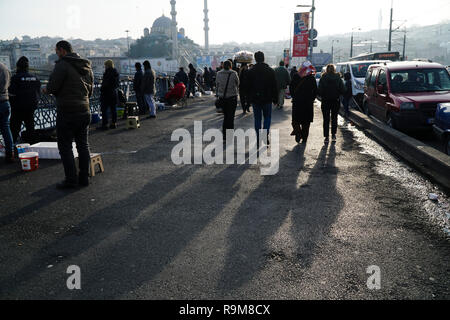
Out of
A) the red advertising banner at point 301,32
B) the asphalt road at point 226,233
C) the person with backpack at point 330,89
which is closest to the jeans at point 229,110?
the person with backpack at point 330,89

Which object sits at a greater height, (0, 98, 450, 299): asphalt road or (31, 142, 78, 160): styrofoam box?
(31, 142, 78, 160): styrofoam box

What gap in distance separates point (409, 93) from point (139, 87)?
9119 millimetres

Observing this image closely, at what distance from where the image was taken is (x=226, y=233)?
404 cm

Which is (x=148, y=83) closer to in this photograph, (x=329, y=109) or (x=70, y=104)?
(x=329, y=109)

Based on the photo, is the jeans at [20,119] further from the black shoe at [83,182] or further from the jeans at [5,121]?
the black shoe at [83,182]

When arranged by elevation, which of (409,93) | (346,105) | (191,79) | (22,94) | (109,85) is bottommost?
(346,105)

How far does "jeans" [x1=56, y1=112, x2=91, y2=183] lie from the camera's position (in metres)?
5.43

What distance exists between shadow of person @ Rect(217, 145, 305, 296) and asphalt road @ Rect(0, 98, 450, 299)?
0.02 meters

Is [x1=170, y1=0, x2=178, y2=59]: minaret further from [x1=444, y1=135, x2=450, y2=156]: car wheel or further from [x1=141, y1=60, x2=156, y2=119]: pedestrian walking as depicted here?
[x1=444, y1=135, x2=450, y2=156]: car wheel

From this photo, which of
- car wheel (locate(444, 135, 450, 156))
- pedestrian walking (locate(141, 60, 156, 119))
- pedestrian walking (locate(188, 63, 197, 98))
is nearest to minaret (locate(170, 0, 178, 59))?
pedestrian walking (locate(188, 63, 197, 98))

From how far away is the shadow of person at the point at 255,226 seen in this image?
3199mm

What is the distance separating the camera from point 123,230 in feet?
13.6

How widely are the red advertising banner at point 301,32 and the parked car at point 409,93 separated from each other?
20.5 m

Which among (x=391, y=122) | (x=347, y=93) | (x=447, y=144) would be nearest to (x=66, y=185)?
(x=447, y=144)
